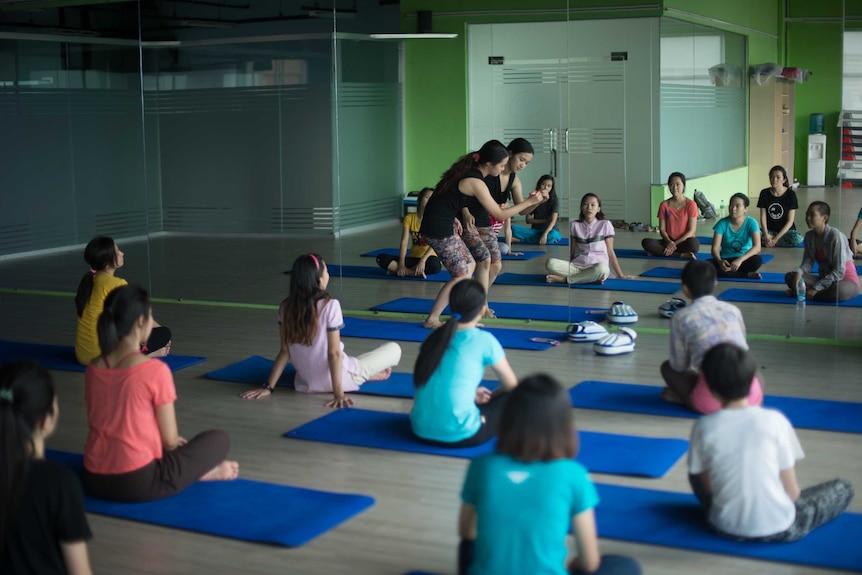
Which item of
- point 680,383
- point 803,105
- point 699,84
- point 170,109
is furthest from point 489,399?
point 170,109

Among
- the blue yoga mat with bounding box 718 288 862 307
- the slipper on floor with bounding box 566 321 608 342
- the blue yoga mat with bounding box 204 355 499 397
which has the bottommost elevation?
the blue yoga mat with bounding box 204 355 499 397

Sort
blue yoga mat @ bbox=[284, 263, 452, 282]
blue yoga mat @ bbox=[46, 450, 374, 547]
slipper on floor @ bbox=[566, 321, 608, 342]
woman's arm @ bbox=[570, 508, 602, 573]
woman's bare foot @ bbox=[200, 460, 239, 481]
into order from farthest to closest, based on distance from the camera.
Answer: blue yoga mat @ bbox=[284, 263, 452, 282], slipper on floor @ bbox=[566, 321, 608, 342], woman's bare foot @ bbox=[200, 460, 239, 481], blue yoga mat @ bbox=[46, 450, 374, 547], woman's arm @ bbox=[570, 508, 602, 573]

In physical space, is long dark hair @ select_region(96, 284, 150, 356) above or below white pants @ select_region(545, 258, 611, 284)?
above

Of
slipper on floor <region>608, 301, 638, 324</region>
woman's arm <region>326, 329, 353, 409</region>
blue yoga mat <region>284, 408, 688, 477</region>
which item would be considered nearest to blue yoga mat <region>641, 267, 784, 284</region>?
slipper on floor <region>608, 301, 638, 324</region>

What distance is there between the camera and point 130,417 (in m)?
3.69

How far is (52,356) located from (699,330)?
3898mm

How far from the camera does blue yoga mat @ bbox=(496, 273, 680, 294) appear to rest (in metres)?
7.54

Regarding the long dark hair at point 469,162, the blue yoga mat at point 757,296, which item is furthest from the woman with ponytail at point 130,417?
the blue yoga mat at point 757,296

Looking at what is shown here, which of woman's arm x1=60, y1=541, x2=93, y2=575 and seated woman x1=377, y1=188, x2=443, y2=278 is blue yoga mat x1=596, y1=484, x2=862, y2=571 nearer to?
woman's arm x1=60, y1=541, x2=93, y2=575

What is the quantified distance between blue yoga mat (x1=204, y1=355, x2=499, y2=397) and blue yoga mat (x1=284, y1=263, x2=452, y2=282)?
2.21 m

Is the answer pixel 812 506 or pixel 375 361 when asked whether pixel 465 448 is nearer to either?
pixel 375 361

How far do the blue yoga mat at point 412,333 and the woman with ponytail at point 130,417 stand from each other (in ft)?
9.34

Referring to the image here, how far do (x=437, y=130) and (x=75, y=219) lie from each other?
13.3 feet

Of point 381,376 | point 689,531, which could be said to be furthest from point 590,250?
point 689,531
